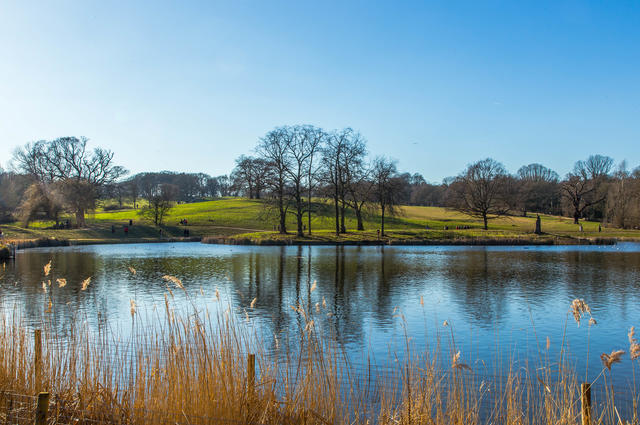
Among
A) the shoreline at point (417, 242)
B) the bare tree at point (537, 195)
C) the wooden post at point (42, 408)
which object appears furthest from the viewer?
the bare tree at point (537, 195)

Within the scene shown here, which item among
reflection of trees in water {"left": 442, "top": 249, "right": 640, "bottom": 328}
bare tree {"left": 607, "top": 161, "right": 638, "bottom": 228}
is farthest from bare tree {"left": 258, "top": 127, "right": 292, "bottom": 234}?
bare tree {"left": 607, "top": 161, "right": 638, "bottom": 228}

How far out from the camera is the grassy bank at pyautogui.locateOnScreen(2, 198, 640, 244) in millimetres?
52344

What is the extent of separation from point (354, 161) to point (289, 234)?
10585 mm

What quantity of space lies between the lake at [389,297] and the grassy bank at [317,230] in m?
14.9

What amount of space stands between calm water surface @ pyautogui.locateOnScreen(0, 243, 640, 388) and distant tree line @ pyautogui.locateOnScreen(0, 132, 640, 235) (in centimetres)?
1803

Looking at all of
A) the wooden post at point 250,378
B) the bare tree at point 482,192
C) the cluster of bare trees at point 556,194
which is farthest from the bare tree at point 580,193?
the wooden post at point 250,378

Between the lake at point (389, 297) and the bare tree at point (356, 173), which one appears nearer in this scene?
the lake at point (389, 297)

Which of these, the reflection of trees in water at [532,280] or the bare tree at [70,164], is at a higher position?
the bare tree at [70,164]

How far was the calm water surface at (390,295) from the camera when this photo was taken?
13.1 meters

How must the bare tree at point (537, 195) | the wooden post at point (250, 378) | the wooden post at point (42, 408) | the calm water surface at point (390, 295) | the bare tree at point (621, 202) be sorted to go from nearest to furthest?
the wooden post at point (42, 408), the wooden post at point (250, 378), the calm water surface at point (390, 295), the bare tree at point (621, 202), the bare tree at point (537, 195)

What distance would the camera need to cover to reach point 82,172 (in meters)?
67.3

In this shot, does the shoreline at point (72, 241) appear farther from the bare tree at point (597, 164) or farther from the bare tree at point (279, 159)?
the bare tree at point (597, 164)

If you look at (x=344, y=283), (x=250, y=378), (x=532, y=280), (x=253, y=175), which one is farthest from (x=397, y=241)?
(x=250, y=378)

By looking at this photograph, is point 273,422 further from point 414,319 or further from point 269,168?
point 269,168
